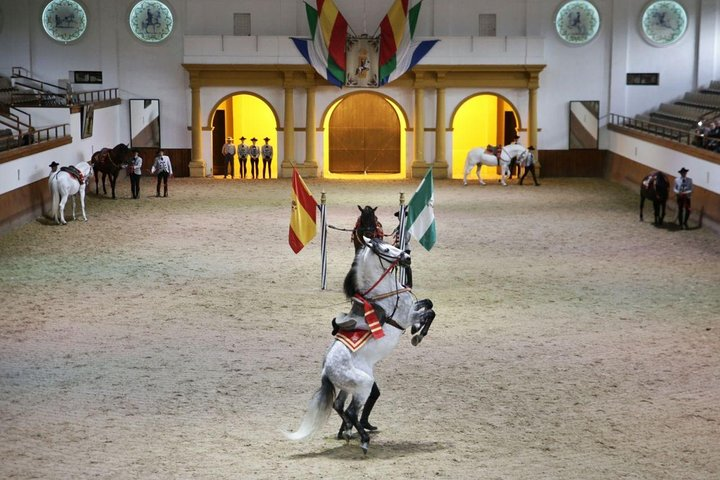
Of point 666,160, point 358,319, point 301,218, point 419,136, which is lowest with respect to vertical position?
point 358,319

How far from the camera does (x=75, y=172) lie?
26.0 meters

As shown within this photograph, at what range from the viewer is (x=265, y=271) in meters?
20.4

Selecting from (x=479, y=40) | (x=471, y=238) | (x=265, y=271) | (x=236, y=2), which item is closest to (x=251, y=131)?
(x=236, y=2)

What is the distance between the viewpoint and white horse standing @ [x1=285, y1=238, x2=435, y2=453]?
10.4 meters

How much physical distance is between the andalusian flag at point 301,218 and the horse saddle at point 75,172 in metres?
9.12

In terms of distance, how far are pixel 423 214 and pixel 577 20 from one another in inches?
801

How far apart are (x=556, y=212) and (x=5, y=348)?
55.4 feet

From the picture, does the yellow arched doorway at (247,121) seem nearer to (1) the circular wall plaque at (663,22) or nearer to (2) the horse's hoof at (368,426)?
(1) the circular wall plaque at (663,22)

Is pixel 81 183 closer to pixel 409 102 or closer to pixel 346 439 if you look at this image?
pixel 409 102

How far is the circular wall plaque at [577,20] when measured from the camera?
3647 cm

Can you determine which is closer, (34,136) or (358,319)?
(358,319)

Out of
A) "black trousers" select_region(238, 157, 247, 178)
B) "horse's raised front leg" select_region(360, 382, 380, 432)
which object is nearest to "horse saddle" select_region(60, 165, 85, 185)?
"black trousers" select_region(238, 157, 247, 178)

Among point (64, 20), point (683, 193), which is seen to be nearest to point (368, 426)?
point (683, 193)

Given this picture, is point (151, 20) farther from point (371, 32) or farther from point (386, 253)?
point (386, 253)
